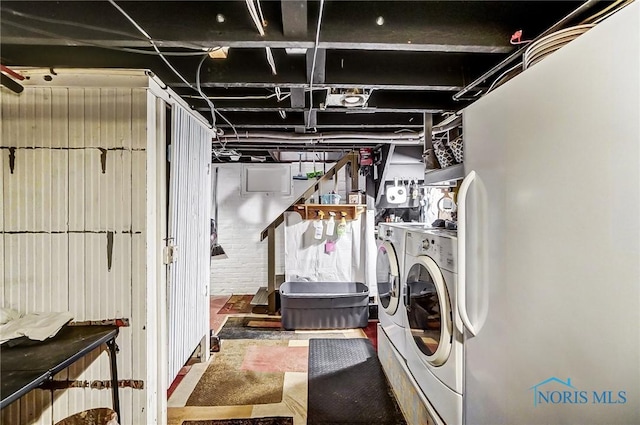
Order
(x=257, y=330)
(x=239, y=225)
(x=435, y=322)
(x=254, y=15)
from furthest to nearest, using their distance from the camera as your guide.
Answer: (x=239, y=225) < (x=257, y=330) < (x=435, y=322) < (x=254, y=15)

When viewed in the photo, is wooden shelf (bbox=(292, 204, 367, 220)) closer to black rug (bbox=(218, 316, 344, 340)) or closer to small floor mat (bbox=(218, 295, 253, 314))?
black rug (bbox=(218, 316, 344, 340))

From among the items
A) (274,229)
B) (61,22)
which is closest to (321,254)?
(274,229)

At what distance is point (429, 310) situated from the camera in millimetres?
1488

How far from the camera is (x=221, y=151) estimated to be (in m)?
3.56

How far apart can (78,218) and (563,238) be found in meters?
1.97

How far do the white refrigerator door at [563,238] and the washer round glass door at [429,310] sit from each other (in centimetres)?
25

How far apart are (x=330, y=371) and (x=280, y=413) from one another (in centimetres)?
61

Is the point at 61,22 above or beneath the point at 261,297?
above

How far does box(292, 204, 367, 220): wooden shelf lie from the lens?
3611 mm

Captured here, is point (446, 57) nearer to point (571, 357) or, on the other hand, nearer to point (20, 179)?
point (571, 357)

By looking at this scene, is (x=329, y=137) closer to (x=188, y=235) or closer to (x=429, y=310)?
(x=188, y=235)

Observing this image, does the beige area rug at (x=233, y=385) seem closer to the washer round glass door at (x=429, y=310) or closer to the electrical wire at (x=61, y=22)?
the washer round glass door at (x=429, y=310)

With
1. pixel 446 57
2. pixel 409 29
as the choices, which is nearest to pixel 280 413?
pixel 409 29

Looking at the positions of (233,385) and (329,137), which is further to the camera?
(329,137)
